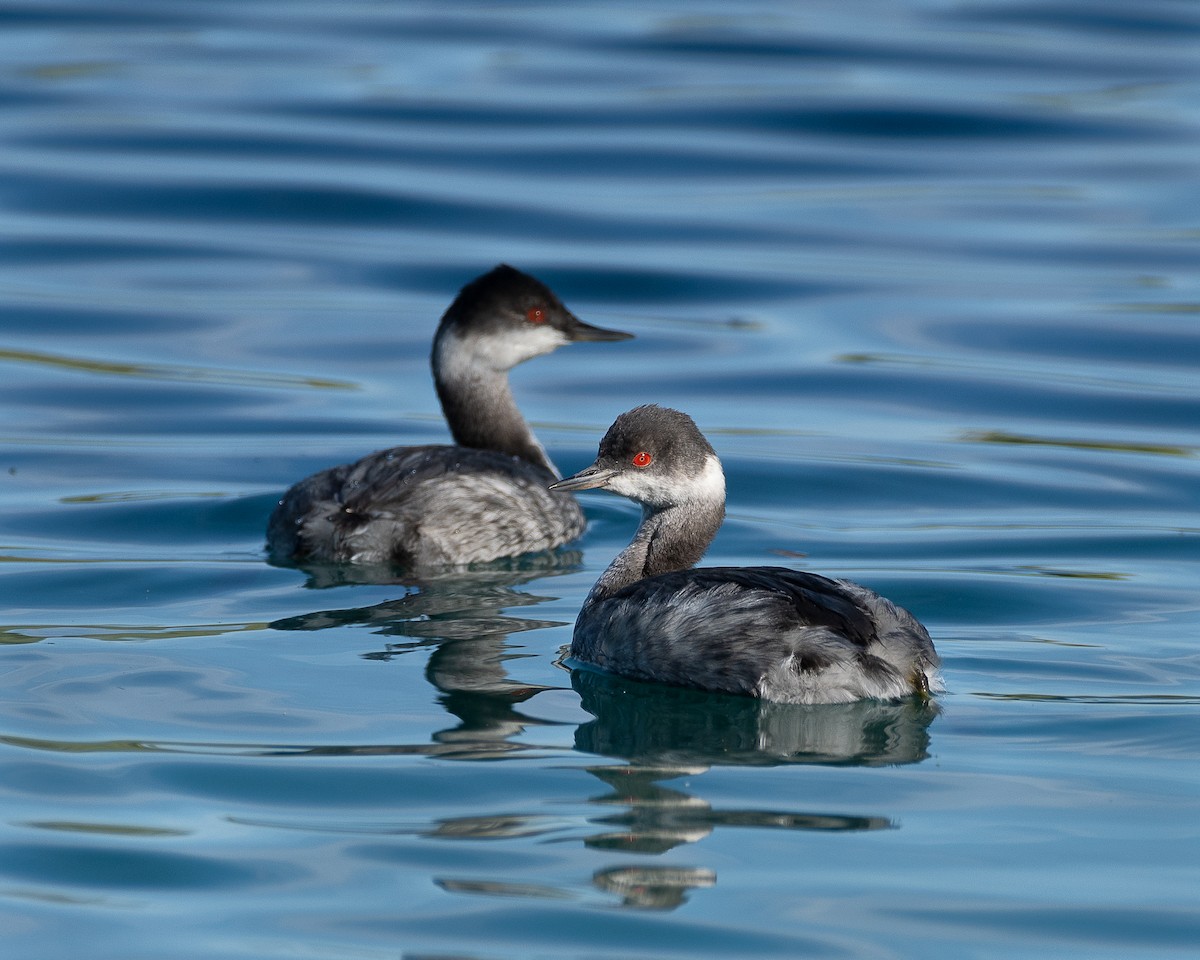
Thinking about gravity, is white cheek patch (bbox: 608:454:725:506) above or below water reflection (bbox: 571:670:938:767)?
above

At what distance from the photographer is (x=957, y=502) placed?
33.4ft

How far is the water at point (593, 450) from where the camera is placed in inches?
205

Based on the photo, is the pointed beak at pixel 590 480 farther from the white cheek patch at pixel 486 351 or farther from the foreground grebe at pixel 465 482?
the white cheek patch at pixel 486 351

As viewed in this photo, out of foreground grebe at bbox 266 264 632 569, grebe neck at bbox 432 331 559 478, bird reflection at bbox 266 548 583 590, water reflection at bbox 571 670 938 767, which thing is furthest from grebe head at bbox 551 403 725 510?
grebe neck at bbox 432 331 559 478

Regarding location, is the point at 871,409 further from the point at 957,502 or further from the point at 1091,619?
the point at 1091,619

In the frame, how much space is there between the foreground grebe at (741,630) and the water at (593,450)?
12 centimetres

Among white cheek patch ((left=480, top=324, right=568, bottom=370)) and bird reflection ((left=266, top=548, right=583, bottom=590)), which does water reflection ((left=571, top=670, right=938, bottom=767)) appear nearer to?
bird reflection ((left=266, top=548, right=583, bottom=590))

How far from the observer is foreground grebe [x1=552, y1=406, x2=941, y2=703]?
6.41m

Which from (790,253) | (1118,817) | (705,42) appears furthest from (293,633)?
(705,42)

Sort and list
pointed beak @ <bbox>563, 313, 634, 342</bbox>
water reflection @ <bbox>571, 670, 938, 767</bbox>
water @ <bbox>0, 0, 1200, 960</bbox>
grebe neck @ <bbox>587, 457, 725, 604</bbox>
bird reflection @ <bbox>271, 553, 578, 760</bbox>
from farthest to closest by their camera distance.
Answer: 1. pointed beak @ <bbox>563, 313, 634, 342</bbox>
2. grebe neck @ <bbox>587, 457, 725, 604</bbox>
3. bird reflection @ <bbox>271, 553, 578, 760</bbox>
4. water reflection @ <bbox>571, 670, 938, 767</bbox>
5. water @ <bbox>0, 0, 1200, 960</bbox>

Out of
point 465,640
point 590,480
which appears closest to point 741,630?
point 590,480

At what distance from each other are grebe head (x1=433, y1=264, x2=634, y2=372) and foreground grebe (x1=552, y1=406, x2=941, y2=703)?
278 cm

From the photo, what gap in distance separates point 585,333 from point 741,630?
415 centimetres

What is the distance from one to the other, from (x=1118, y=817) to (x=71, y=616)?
13.5 ft
